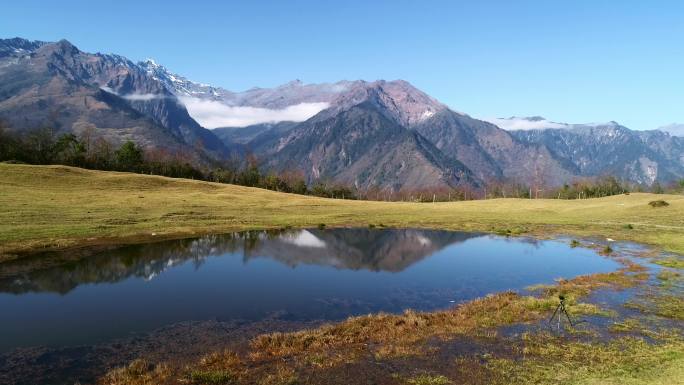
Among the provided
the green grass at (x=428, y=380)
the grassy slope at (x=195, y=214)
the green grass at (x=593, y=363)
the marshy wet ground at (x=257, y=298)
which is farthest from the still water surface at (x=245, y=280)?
the green grass at (x=428, y=380)

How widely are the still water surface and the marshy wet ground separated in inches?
4.8

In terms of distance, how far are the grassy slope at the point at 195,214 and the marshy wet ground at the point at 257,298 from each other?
10.6 metres

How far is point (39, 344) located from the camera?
894 inches

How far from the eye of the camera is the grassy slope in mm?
59344

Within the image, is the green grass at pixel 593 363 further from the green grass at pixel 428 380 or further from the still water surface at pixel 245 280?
the still water surface at pixel 245 280

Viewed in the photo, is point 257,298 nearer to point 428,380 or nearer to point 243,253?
point 428,380

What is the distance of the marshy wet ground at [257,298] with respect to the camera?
70.2 ft

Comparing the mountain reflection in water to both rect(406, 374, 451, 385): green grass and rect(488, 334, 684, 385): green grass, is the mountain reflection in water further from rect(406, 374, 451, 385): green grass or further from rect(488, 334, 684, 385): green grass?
rect(406, 374, 451, 385): green grass

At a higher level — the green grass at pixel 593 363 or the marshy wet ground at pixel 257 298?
the green grass at pixel 593 363

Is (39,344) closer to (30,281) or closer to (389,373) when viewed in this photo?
(30,281)

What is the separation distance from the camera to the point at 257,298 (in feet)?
110

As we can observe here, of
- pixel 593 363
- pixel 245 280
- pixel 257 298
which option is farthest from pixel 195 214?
pixel 593 363

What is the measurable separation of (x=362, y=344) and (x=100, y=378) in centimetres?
1260

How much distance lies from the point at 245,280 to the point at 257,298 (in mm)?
6710
